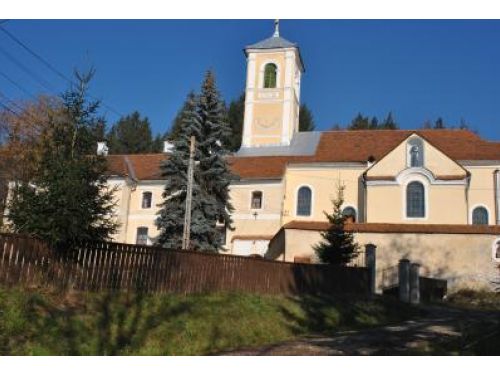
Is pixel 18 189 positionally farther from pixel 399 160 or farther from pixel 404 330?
pixel 399 160

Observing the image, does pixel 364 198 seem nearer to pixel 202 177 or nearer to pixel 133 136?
pixel 202 177

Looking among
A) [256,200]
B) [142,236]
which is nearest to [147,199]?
[142,236]

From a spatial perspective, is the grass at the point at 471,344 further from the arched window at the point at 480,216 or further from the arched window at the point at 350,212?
the arched window at the point at 350,212

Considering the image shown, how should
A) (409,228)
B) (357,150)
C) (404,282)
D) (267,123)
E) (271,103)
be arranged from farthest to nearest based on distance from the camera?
(271,103) → (267,123) → (357,150) → (409,228) → (404,282)

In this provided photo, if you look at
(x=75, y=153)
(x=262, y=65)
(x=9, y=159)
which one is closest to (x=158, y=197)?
(x=9, y=159)

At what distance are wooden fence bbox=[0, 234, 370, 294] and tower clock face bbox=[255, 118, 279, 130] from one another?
2521 centimetres

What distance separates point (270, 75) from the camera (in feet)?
149

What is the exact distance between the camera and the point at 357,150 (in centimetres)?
3981

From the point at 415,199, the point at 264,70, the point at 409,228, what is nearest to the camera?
the point at 409,228

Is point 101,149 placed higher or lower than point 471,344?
higher

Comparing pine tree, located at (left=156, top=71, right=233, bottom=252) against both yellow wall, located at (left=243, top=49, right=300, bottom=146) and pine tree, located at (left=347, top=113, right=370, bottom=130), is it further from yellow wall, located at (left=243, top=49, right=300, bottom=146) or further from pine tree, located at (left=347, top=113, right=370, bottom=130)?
pine tree, located at (left=347, top=113, right=370, bottom=130)

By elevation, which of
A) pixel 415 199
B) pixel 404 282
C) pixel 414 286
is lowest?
pixel 414 286

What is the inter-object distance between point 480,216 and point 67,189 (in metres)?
29.0

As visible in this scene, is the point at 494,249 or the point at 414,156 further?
the point at 414,156
